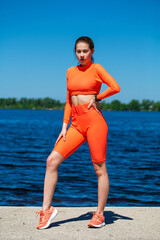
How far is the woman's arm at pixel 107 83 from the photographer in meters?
4.04

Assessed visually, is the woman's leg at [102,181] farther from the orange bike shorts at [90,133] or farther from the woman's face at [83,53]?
the woman's face at [83,53]

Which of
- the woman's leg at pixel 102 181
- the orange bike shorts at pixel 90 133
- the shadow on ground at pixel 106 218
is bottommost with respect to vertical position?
the shadow on ground at pixel 106 218

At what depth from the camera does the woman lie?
4141mm

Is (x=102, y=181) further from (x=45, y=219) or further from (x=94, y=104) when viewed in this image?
(x=94, y=104)

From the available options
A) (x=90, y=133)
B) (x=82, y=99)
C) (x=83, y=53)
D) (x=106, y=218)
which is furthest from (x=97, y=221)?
(x=83, y=53)

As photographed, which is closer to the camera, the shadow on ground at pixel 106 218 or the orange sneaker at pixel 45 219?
the orange sneaker at pixel 45 219

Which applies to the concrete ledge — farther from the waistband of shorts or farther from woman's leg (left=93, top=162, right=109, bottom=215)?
the waistband of shorts

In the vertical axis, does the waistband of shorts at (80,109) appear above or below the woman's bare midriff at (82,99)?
below

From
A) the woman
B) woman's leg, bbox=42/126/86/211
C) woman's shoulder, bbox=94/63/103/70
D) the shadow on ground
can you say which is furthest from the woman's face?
the shadow on ground

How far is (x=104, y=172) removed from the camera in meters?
4.29

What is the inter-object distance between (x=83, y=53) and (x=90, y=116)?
2.59 feet

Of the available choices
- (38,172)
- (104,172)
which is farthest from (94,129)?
(38,172)

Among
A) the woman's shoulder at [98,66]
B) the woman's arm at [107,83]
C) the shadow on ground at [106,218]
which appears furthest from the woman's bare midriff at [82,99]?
the shadow on ground at [106,218]

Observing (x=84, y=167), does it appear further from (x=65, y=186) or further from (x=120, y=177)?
(x=65, y=186)
